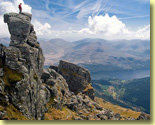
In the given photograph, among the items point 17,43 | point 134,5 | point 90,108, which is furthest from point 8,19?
point 90,108

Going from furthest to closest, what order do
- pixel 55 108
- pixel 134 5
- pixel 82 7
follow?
pixel 55 108 → pixel 82 7 → pixel 134 5

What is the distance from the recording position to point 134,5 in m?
26.1

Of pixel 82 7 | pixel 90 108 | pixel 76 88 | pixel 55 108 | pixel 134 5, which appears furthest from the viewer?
pixel 76 88

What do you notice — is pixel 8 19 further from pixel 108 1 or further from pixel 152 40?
pixel 152 40

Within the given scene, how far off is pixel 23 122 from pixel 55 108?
88.5 ft

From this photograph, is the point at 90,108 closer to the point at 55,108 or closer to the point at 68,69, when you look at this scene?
the point at 55,108

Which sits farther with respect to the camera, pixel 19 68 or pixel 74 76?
pixel 74 76

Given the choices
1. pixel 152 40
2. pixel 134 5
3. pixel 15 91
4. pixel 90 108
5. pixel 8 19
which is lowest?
pixel 90 108

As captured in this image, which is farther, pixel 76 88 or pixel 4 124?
pixel 76 88

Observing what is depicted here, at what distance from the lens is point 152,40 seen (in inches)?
858

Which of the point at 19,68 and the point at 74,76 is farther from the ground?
the point at 19,68

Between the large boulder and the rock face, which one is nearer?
the rock face

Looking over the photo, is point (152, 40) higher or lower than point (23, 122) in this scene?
higher

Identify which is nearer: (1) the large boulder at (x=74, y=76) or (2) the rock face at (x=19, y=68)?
(2) the rock face at (x=19, y=68)
